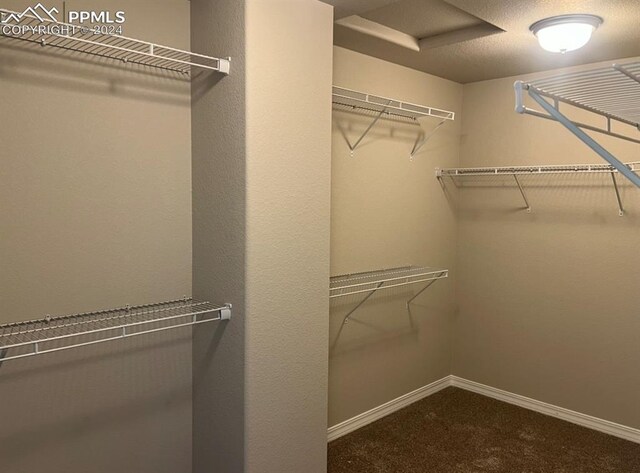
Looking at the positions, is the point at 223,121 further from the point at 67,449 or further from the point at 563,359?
the point at 563,359

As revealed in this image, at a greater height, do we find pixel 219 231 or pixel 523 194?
pixel 523 194

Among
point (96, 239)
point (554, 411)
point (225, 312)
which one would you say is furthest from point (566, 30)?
point (554, 411)

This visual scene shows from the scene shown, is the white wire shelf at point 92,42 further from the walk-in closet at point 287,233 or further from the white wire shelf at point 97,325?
the white wire shelf at point 97,325

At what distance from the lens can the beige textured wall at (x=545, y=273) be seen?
115 inches

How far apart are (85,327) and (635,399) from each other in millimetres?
2940

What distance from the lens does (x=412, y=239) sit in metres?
3.29

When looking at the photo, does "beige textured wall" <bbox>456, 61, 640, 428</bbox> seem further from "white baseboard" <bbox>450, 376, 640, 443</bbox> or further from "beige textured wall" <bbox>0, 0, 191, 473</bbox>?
"beige textured wall" <bbox>0, 0, 191, 473</bbox>

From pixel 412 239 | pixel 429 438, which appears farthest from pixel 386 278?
pixel 429 438

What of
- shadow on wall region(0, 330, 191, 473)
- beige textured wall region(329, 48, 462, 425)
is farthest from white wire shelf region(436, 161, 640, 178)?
shadow on wall region(0, 330, 191, 473)

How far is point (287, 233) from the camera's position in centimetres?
205

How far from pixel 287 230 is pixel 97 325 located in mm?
796

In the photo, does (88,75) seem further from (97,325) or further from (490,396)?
(490,396)

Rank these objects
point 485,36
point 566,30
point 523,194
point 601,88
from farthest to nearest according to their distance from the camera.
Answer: point 523,194
point 485,36
point 566,30
point 601,88

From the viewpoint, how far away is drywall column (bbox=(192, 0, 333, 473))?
1.93 metres
